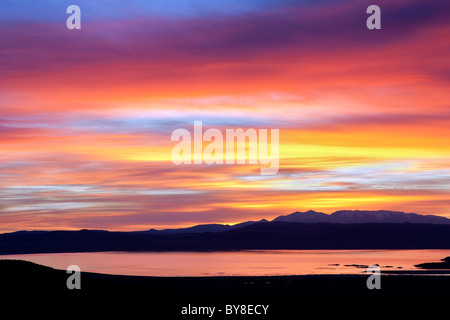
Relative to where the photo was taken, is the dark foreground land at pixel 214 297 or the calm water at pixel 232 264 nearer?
the dark foreground land at pixel 214 297

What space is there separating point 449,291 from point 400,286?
420 centimetres

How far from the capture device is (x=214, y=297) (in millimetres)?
43344

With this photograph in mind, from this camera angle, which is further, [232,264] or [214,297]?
[232,264]

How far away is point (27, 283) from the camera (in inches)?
1690

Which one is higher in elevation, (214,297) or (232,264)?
(214,297)

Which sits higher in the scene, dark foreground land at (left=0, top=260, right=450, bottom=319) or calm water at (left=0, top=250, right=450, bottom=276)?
dark foreground land at (left=0, top=260, right=450, bottom=319)

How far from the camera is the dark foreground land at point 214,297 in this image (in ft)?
115

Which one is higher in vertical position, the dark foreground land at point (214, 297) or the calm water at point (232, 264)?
the dark foreground land at point (214, 297)

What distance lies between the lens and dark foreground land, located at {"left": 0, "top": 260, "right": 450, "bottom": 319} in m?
35.1

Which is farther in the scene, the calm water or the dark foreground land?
the calm water

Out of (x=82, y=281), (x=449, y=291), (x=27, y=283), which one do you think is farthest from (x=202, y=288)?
(x=449, y=291)
